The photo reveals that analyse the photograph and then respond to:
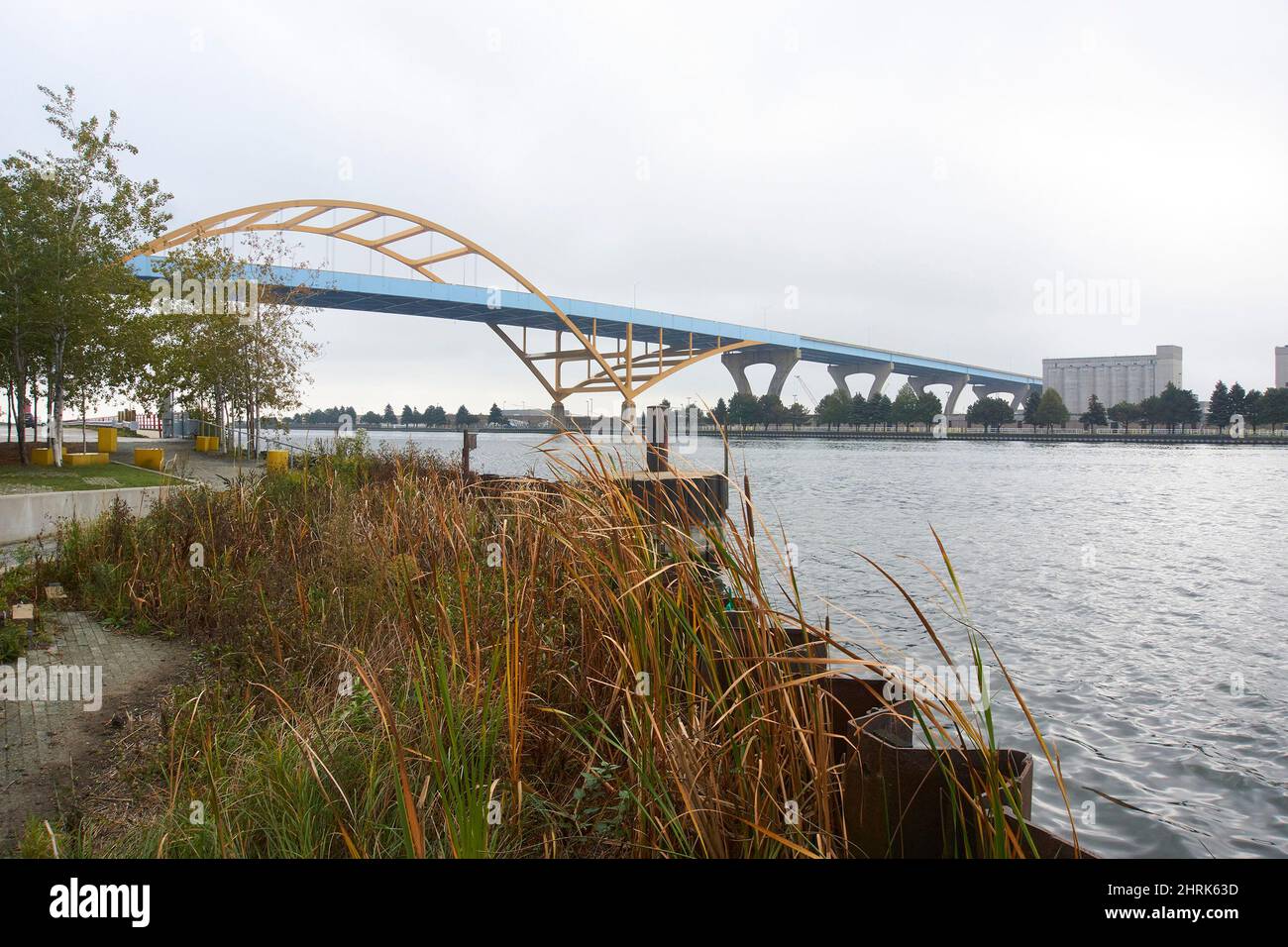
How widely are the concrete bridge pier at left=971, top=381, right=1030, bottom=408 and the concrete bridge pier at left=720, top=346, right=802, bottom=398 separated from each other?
53763 millimetres

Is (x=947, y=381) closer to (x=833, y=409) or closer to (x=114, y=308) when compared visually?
(x=833, y=409)

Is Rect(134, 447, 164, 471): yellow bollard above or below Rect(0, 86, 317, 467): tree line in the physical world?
below

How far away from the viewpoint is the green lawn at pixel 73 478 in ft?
48.3

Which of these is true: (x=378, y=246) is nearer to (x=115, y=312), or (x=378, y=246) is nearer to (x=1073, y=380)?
(x=115, y=312)

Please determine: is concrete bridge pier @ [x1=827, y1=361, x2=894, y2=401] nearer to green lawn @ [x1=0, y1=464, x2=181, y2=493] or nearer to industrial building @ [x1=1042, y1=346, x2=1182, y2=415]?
industrial building @ [x1=1042, y1=346, x2=1182, y2=415]

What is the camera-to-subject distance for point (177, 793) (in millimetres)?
3398

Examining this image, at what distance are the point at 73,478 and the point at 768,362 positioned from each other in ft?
228

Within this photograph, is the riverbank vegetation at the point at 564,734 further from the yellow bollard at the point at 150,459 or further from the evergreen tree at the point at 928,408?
the evergreen tree at the point at 928,408

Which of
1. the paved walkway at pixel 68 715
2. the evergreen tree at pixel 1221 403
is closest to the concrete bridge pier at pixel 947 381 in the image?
the evergreen tree at pixel 1221 403

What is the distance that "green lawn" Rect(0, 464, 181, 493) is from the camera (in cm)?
1471

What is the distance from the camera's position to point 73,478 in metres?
16.5

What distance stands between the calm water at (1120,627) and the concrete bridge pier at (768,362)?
4416cm

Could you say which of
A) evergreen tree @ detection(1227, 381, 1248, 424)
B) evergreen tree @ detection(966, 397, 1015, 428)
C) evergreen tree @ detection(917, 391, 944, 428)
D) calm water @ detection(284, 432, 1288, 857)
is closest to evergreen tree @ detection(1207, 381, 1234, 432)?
evergreen tree @ detection(1227, 381, 1248, 424)
